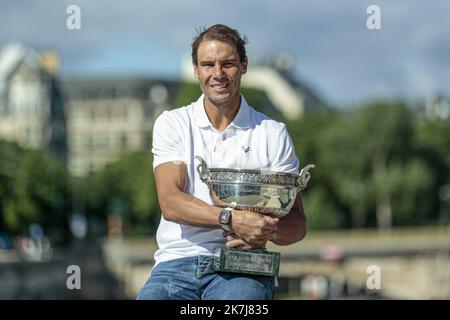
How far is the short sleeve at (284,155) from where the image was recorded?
215 inches

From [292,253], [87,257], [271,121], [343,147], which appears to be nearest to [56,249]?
[87,257]

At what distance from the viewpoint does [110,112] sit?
16000 centimetres

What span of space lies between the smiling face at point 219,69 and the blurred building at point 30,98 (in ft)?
415

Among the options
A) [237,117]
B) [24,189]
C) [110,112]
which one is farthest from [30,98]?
[237,117]

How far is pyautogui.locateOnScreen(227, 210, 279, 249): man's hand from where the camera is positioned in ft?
17.3

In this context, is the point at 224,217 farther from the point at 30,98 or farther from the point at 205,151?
the point at 30,98

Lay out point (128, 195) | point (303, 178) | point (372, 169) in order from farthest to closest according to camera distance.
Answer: point (128, 195)
point (372, 169)
point (303, 178)

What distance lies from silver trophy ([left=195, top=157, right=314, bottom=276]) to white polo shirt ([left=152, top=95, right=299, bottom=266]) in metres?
0.08

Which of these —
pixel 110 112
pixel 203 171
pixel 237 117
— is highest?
pixel 237 117

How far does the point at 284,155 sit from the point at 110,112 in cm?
15498

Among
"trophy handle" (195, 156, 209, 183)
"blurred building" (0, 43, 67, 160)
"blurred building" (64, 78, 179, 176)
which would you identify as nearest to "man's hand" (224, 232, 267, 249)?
"trophy handle" (195, 156, 209, 183)

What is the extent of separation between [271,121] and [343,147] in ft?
306

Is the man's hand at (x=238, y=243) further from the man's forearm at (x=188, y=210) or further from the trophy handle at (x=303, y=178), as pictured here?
the trophy handle at (x=303, y=178)

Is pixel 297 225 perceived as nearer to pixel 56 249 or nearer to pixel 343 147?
pixel 56 249
